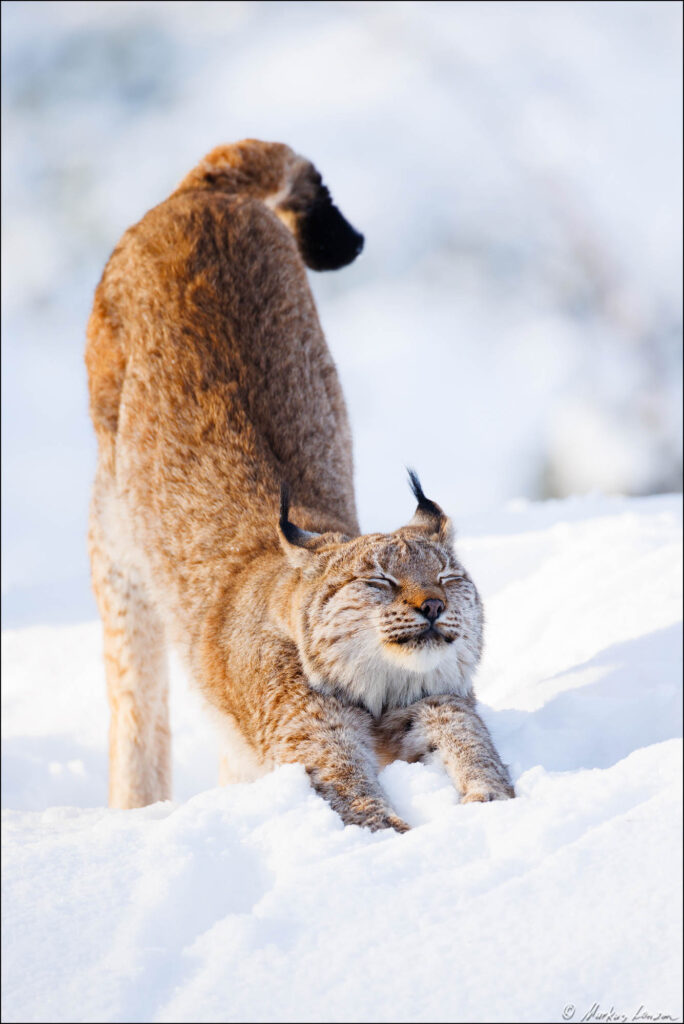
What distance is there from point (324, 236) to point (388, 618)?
9.63 ft

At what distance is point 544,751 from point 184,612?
1.37 meters

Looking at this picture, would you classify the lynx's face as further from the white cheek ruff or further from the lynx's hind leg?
the lynx's hind leg

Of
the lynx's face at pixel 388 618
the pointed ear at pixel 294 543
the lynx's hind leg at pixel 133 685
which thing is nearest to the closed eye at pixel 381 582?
the lynx's face at pixel 388 618

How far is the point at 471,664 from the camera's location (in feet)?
10.9

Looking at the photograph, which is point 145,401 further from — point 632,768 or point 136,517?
point 632,768

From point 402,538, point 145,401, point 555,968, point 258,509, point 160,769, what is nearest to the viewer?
point 555,968

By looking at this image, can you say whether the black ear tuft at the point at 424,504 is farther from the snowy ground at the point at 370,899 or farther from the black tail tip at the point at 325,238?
the black tail tip at the point at 325,238

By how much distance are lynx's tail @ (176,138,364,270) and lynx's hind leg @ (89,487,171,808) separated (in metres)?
1.70

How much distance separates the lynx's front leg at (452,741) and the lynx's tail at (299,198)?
9.21 feet

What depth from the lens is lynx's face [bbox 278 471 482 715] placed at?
3.02m

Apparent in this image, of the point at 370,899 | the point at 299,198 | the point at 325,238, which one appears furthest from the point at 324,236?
the point at 370,899

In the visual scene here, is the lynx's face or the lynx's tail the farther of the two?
the lynx's tail

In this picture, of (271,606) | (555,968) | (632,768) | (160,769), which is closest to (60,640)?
(160,769)

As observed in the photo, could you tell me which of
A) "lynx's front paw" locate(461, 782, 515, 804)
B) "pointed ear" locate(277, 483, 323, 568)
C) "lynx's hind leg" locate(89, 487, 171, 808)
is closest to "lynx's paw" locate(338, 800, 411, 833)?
"lynx's front paw" locate(461, 782, 515, 804)
